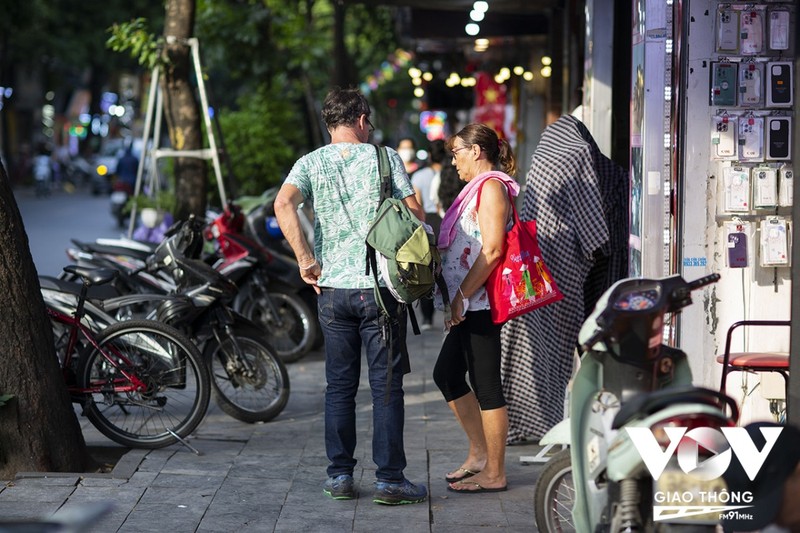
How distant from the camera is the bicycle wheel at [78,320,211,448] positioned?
21.4 feet

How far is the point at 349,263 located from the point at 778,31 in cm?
240

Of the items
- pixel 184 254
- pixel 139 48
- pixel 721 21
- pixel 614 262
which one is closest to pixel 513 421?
pixel 614 262

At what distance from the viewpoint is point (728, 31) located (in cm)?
576

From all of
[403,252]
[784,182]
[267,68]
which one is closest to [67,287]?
[403,252]

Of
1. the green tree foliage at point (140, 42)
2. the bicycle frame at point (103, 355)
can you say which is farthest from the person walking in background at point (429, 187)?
the bicycle frame at point (103, 355)

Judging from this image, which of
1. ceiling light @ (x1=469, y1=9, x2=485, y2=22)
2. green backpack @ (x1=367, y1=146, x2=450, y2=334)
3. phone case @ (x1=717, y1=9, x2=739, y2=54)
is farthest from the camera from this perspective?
ceiling light @ (x1=469, y1=9, x2=485, y2=22)

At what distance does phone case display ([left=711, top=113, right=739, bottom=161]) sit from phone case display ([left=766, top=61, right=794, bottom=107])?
0.21 metres

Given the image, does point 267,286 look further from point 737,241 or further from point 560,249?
point 737,241

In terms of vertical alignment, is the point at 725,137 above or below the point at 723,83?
below

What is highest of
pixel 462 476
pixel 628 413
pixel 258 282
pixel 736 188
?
pixel 736 188

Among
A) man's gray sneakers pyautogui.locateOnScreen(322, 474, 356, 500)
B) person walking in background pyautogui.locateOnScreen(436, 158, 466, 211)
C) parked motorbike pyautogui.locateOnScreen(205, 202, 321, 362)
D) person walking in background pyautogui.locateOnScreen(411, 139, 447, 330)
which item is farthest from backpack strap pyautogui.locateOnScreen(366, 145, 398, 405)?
person walking in background pyautogui.locateOnScreen(411, 139, 447, 330)

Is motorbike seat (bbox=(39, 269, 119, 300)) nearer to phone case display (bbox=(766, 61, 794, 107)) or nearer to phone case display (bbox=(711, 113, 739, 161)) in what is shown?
phone case display (bbox=(711, 113, 739, 161))

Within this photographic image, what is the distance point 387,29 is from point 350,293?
1912 centimetres

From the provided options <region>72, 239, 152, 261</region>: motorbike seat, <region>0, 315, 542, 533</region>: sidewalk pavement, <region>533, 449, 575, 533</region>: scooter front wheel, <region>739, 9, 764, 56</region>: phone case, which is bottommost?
<region>0, 315, 542, 533</region>: sidewalk pavement
